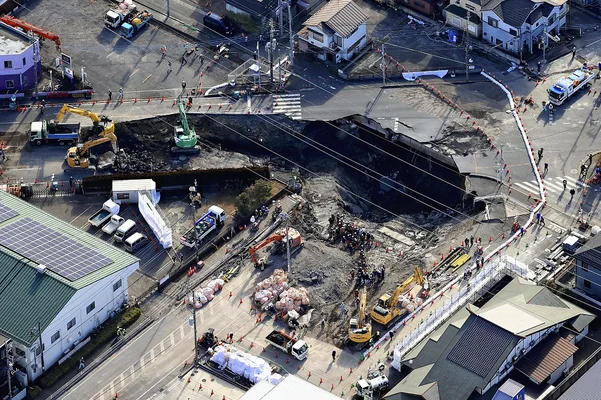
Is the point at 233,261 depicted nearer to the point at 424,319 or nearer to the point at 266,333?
the point at 266,333

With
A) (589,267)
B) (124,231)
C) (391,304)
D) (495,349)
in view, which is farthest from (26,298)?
(589,267)

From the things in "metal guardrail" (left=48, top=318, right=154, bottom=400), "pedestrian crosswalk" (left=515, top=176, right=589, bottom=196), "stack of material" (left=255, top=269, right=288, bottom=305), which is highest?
"pedestrian crosswalk" (left=515, top=176, right=589, bottom=196)

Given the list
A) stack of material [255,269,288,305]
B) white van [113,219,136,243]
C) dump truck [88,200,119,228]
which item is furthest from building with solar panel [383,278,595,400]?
dump truck [88,200,119,228]

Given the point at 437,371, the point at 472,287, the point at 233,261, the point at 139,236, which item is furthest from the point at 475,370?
the point at 139,236

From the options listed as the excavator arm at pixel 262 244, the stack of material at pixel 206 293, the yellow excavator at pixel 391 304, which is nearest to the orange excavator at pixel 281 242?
the excavator arm at pixel 262 244

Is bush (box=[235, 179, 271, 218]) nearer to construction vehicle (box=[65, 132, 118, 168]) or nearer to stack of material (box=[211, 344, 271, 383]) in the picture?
construction vehicle (box=[65, 132, 118, 168])

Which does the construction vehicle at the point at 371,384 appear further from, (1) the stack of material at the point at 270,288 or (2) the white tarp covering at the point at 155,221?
(2) the white tarp covering at the point at 155,221
